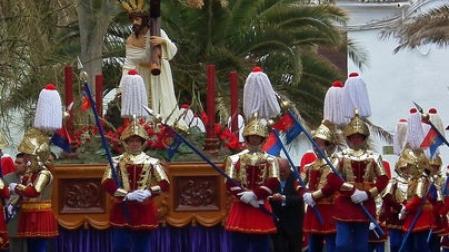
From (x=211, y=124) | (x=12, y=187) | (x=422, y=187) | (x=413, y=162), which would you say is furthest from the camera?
(x=211, y=124)

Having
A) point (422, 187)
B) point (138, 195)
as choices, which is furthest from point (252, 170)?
point (422, 187)

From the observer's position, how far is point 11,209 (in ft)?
44.5

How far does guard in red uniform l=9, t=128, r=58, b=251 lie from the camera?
521 inches

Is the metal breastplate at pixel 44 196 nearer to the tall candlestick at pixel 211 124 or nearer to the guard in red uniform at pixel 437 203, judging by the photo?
the tall candlestick at pixel 211 124

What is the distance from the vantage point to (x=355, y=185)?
13.1 meters

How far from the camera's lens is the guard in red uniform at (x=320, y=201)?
1362 cm

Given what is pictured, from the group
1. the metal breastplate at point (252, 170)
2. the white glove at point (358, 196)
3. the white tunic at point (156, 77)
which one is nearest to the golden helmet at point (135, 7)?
the white tunic at point (156, 77)

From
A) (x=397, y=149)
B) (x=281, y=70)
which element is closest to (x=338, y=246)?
(x=397, y=149)

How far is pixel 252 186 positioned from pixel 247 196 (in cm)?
19

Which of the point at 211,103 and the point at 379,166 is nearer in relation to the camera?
Result: the point at 379,166

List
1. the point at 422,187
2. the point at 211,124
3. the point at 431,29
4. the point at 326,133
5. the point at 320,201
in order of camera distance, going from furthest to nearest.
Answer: the point at 431,29 → the point at 211,124 → the point at 422,187 → the point at 320,201 → the point at 326,133

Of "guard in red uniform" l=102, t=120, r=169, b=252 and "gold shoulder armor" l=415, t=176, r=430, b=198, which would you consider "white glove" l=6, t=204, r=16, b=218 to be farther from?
"gold shoulder armor" l=415, t=176, r=430, b=198

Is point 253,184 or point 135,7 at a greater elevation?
point 135,7

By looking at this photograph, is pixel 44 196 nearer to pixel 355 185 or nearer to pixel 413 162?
pixel 355 185
